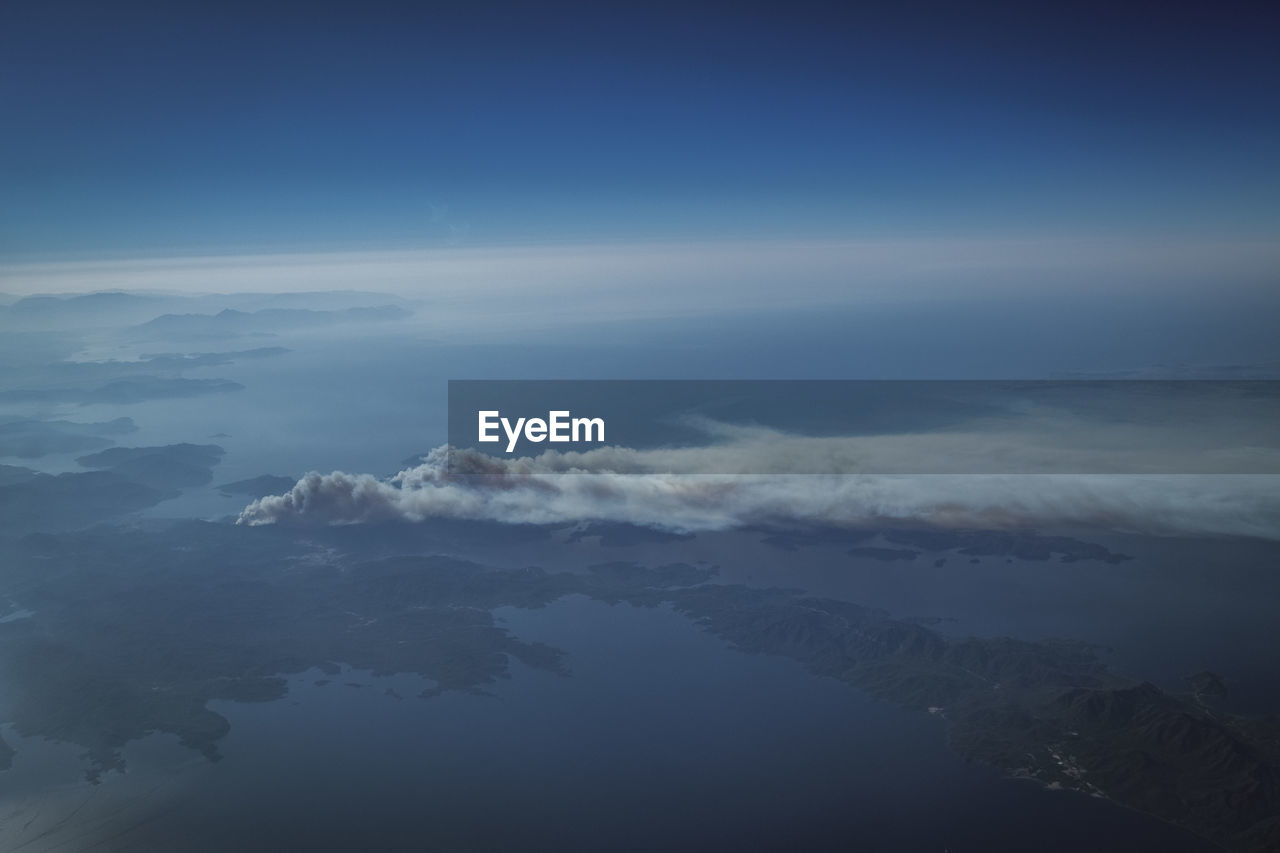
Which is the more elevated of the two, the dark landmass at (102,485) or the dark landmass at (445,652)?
the dark landmass at (102,485)

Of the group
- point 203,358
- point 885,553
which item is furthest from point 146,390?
point 885,553

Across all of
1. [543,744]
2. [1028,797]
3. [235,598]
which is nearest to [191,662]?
[235,598]

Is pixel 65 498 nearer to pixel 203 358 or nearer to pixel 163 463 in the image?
pixel 163 463

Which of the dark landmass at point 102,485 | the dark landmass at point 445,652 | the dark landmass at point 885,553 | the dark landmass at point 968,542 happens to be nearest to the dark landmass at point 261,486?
the dark landmass at point 102,485

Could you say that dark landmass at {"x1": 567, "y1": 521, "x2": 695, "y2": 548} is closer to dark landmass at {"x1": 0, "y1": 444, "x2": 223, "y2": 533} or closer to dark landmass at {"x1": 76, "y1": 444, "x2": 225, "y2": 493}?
dark landmass at {"x1": 76, "y1": 444, "x2": 225, "y2": 493}

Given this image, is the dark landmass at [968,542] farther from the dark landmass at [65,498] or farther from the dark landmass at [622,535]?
the dark landmass at [65,498]

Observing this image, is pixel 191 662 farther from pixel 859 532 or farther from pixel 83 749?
pixel 859 532

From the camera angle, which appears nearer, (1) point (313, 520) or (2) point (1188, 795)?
(2) point (1188, 795)
